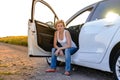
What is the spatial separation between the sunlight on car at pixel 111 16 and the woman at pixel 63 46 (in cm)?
134

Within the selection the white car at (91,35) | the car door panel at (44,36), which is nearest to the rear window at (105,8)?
the white car at (91,35)

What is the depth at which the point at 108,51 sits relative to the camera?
6746 millimetres

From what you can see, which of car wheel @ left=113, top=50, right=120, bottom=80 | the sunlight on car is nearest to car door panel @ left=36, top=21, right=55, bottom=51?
the sunlight on car

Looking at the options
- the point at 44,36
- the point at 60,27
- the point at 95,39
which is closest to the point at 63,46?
the point at 60,27

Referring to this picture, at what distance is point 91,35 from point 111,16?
61cm

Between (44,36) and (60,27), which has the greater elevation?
(60,27)

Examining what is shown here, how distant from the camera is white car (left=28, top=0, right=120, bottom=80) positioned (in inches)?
263

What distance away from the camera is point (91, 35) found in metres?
7.32

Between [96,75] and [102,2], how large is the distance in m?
1.62

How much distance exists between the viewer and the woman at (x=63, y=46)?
820cm

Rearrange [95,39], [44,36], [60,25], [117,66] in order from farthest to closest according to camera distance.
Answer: [44,36], [60,25], [95,39], [117,66]

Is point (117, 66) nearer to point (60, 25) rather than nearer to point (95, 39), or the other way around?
point (95, 39)

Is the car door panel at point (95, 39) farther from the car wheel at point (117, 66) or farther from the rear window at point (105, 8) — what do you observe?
the car wheel at point (117, 66)

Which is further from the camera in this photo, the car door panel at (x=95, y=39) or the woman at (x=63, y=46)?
the woman at (x=63, y=46)
